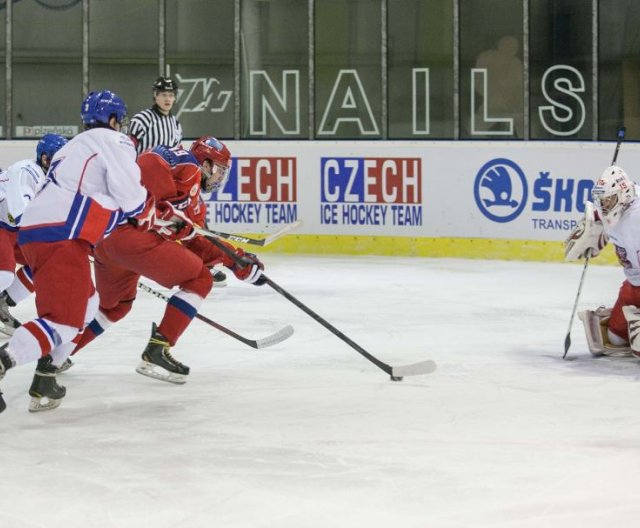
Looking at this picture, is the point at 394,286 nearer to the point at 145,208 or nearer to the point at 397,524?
the point at 145,208

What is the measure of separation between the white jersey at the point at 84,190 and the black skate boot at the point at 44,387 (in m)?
0.40

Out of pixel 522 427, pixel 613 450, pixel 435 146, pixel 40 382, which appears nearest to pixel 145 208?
pixel 40 382

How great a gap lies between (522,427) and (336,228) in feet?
18.9

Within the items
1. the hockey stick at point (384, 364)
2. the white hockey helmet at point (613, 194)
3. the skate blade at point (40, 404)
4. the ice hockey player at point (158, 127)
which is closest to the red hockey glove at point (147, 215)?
the hockey stick at point (384, 364)

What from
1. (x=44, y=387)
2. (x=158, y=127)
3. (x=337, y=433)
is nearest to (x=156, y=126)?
(x=158, y=127)

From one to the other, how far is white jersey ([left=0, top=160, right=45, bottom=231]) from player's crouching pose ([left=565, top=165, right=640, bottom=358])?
212 centimetres

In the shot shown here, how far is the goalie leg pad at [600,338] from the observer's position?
4906 mm

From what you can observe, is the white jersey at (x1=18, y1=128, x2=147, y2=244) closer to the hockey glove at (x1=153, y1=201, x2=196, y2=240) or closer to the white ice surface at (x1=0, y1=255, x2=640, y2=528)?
the hockey glove at (x1=153, y1=201, x2=196, y2=240)

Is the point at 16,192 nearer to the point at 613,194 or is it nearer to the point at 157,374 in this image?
the point at 157,374

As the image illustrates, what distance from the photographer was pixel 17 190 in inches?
199

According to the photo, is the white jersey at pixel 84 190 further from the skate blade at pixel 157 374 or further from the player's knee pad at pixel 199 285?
the skate blade at pixel 157 374

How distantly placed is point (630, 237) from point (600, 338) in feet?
1.35

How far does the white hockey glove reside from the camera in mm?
4953

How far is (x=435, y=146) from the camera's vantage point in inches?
360
